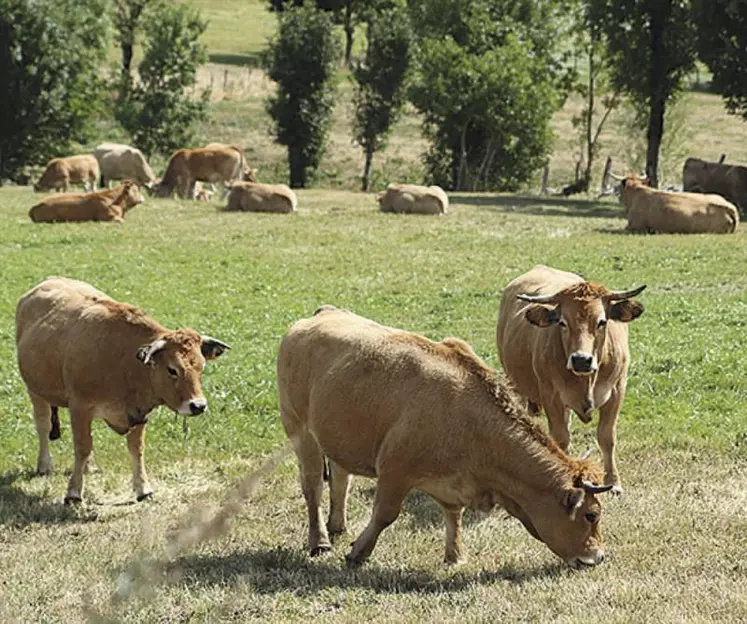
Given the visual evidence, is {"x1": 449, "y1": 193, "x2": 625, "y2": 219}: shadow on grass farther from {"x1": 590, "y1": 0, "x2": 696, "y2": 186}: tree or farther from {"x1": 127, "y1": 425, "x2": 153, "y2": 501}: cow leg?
{"x1": 127, "y1": 425, "x2": 153, "y2": 501}: cow leg

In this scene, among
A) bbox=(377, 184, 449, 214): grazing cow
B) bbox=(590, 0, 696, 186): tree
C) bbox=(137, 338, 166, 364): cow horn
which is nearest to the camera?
bbox=(137, 338, 166, 364): cow horn

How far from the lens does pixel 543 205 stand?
44.9 meters

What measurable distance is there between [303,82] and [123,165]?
419 inches

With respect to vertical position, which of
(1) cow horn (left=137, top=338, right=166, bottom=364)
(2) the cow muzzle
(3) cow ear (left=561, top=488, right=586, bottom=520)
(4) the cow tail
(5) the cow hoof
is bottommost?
(4) the cow tail

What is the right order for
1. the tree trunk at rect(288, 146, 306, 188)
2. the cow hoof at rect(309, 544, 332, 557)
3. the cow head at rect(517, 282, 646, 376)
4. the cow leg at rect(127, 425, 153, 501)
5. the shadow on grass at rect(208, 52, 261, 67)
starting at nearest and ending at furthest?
the cow hoof at rect(309, 544, 332, 557)
the cow head at rect(517, 282, 646, 376)
the cow leg at rect(127, 425, 153, 501)
the tree trunk at rect(288, 146, 306, 188)
the shadow on grass at rect(208, 52, 261, 67)

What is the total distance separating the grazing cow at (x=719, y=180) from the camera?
140 feet

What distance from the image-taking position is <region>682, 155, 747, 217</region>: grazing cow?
4266 cm

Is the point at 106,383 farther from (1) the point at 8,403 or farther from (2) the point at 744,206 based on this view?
(2) the point at 744,206

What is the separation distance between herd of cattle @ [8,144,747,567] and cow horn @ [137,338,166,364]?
0.01 m

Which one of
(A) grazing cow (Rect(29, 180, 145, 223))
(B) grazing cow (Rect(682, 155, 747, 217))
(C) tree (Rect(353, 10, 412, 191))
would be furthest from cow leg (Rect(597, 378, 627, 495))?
(C) tree (Rect(353, 10, 412, 191))

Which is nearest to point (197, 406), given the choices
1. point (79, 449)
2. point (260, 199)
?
point (79, 449)

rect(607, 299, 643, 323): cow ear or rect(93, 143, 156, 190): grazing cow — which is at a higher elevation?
rect(607, 299, 643, 323): cow ear

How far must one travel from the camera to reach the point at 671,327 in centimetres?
1941

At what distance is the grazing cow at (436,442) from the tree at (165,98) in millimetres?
53090
